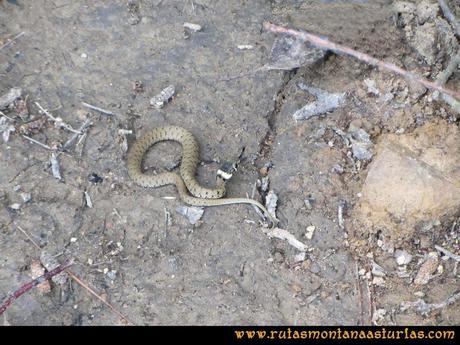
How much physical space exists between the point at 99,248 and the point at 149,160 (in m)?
1.43

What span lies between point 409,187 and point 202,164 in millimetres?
2399

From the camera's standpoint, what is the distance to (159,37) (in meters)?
7.11

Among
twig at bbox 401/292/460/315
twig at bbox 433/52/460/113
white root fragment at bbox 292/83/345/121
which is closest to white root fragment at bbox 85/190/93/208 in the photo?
white root fragment at bbox 292/83/345/121

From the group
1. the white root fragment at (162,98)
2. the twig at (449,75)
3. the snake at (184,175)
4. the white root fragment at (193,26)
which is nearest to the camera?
the twig at (449,75)

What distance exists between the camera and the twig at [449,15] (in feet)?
21.0

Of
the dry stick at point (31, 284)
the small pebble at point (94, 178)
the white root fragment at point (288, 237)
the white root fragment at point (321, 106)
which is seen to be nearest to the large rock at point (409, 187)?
the white root fragment at point (288, 237)

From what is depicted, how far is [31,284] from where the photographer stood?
514cm

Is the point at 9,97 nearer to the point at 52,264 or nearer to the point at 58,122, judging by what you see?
the point at 58,122

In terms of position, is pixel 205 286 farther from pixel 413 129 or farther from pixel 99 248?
pixel 413 129

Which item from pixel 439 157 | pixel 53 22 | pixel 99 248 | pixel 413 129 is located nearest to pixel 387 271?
pixel 439 157

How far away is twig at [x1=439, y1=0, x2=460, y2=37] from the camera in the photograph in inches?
253

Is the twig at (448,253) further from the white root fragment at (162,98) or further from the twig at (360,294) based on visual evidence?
the white root fragment at (162,98)

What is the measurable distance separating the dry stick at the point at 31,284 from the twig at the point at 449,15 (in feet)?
16.9

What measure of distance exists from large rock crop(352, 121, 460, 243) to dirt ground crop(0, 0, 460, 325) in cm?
22
